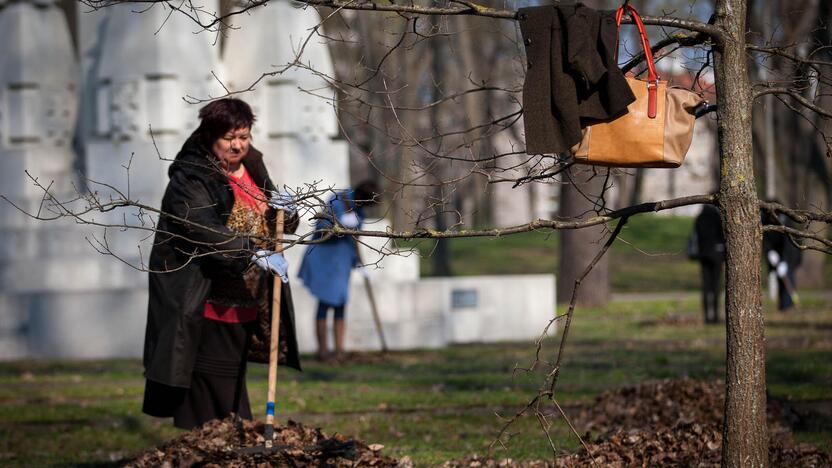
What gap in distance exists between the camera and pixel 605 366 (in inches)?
503

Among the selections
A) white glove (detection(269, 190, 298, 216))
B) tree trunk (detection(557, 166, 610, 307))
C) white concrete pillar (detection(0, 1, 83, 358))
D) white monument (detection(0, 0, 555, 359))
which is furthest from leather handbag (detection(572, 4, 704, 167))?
tree trunk (detection(557, 166, 610, 307))

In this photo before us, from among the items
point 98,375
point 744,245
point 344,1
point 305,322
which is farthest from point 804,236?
point 305,322

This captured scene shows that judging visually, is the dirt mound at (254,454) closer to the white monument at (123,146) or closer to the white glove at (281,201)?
the white glove at (281,201)

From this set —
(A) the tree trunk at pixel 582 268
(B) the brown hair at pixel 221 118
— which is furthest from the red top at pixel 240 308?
(A) the tree trunk at pixel 582 268

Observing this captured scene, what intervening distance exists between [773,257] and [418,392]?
37.1 ft

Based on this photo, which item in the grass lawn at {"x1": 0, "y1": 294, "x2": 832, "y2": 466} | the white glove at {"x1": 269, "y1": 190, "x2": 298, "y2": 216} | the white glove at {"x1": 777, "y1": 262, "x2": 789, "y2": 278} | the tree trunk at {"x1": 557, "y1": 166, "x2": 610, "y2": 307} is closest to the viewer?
the white glove at {"x1": 269, "y1": 190, "x2": 298, "y2": 216}

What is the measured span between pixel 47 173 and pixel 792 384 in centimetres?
989

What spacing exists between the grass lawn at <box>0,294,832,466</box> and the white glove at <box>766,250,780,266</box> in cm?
340

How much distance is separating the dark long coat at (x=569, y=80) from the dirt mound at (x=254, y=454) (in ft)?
5.76

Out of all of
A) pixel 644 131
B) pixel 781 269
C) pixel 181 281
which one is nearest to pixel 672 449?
pixel 644 131

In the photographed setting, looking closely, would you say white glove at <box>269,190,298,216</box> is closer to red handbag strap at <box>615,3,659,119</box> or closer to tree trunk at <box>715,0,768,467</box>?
red handbag strap at <box>615,3,659,119</box>

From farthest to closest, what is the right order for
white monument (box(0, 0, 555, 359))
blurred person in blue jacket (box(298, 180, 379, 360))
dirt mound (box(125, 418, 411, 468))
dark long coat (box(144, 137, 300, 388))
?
1. white monument (box(0, 0, 555, 359))
2. blurred person in blue jacket (box(298, 180, 379, 360))
3. dark long coat (box(144, 137, 300, 388))
4. dirt mound (box(125, 418, 411, 468))

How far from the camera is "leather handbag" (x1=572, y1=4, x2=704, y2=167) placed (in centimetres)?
510

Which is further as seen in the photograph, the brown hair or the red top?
the red top
